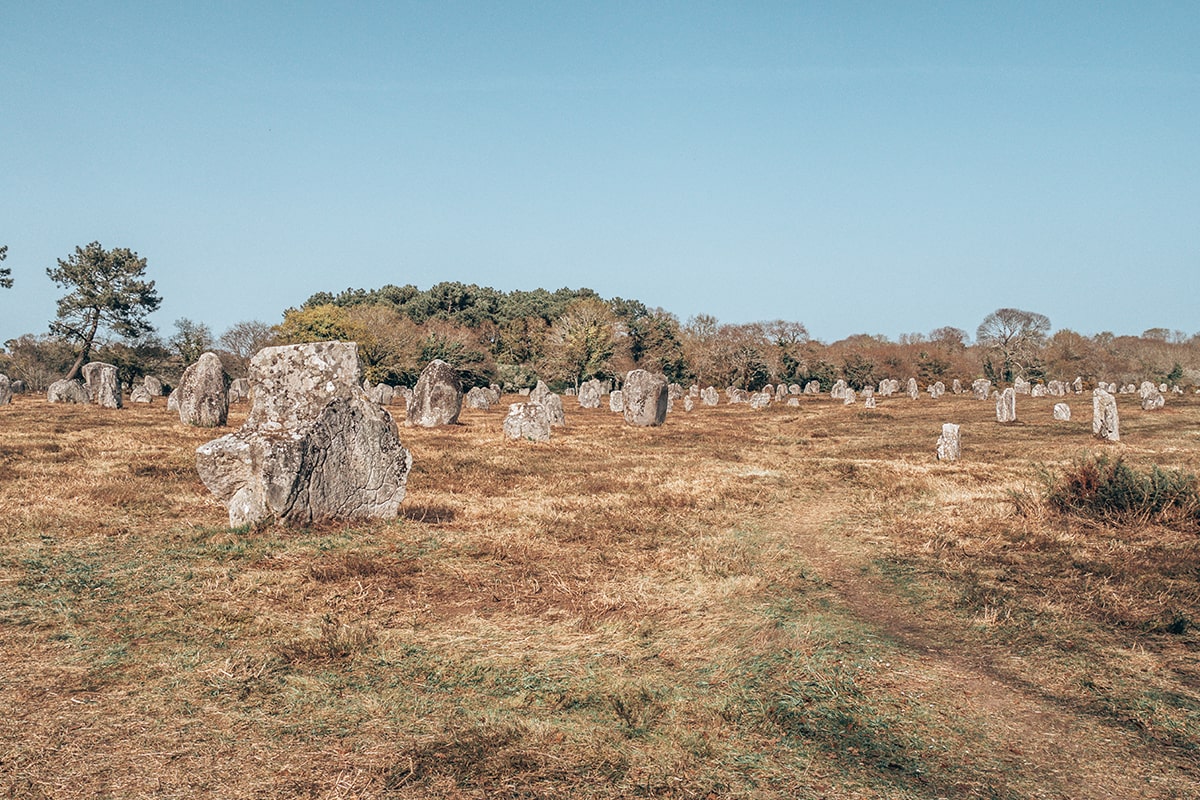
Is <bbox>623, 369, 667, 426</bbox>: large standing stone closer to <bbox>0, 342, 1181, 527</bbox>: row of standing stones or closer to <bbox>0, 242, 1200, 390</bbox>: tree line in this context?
<bbox>0, 342, 1181, 527</bbox>: row of standing stones

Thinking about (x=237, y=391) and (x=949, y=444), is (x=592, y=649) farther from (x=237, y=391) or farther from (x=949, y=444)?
(x=237, y=391)

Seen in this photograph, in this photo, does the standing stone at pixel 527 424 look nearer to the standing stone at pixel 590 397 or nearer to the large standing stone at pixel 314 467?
the large standing stone at pixel 314 467

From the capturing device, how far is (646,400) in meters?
27.9

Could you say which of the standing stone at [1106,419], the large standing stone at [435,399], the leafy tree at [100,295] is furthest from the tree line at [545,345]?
the standing stone at [1106,419]

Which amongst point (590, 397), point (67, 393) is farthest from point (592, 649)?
point (590, 397)

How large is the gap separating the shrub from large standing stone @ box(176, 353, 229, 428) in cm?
2268

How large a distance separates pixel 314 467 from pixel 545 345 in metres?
56.6

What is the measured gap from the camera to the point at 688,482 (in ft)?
46.0

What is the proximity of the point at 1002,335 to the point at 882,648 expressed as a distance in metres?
76.8

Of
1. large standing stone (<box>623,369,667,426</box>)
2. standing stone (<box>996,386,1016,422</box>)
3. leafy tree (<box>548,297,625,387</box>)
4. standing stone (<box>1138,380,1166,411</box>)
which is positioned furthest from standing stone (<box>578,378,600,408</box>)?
standing stone (<box>1138,380,1166,411</box>)

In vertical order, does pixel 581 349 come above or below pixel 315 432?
above

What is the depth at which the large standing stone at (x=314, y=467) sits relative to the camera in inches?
354

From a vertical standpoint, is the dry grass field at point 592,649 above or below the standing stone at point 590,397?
below

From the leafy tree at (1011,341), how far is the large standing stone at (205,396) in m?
64.8
